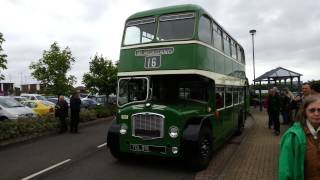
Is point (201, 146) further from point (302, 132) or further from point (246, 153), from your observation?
point (302, 132)

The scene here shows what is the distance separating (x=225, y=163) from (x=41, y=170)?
439 centimetres

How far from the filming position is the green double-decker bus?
9180mm

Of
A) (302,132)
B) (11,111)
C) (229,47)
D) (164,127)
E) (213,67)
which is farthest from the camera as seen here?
(11,111)

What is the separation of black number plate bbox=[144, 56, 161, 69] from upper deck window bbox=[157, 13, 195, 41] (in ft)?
1.81

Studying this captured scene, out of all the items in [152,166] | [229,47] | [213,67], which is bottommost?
[152,166]

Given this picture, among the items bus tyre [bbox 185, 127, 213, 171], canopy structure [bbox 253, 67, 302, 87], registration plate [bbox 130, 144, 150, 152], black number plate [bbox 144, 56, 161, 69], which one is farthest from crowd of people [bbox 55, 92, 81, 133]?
canopy structure [bbox 253, 67, 302, 87]

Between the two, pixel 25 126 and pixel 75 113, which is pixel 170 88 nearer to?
pixel 25 126

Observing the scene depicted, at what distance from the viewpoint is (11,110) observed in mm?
18391

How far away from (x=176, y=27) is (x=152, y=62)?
43.0 inches

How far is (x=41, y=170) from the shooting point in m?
9.33

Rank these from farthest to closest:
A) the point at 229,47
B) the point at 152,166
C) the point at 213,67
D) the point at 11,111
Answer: the point at 11,111 → the point at 229,47 → the point at 213,67 → the point at 152,166

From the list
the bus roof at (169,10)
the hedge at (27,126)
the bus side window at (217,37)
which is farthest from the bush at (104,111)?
the bus roof at (169,10)

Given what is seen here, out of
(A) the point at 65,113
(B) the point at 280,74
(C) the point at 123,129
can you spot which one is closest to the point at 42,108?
(A) the point at 65,113

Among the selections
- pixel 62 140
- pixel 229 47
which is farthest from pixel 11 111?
pixel 229 47
